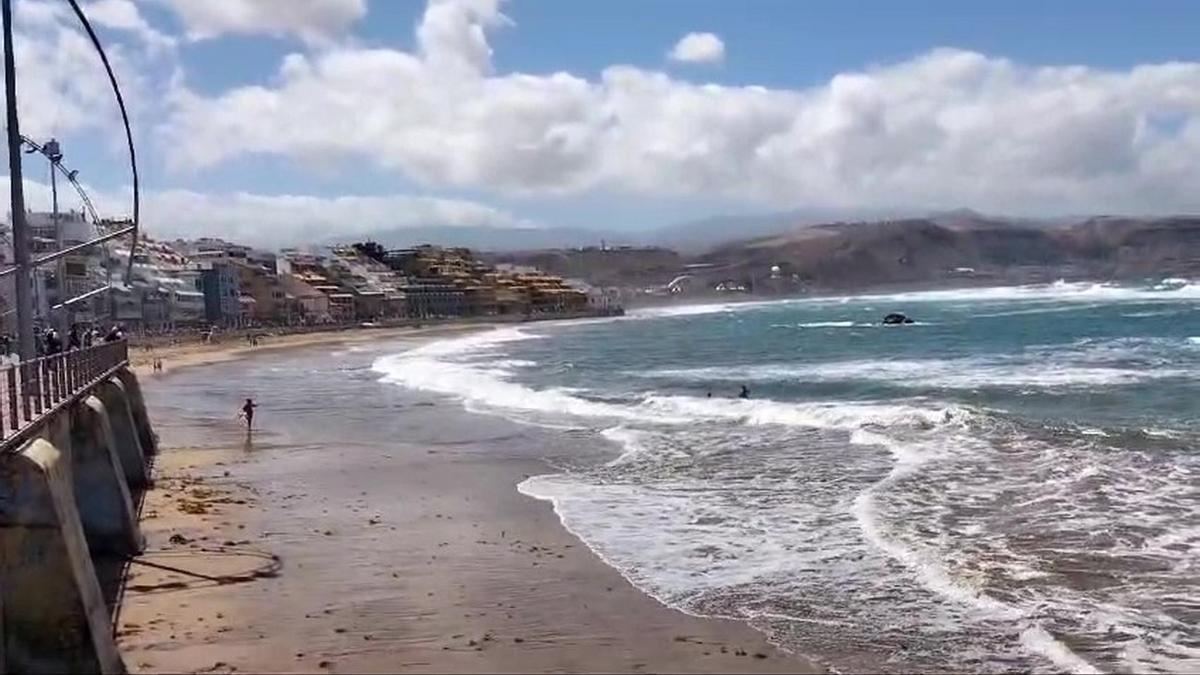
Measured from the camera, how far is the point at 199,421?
1264 inches

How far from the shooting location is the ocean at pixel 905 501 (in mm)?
11539

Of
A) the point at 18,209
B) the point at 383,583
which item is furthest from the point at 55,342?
the point at 383,583

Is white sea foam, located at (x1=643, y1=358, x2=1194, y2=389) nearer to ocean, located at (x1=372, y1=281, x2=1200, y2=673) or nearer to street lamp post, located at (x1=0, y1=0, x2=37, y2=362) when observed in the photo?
ocean, located at (x1=372, y1=281, x2=1200, y2=673)

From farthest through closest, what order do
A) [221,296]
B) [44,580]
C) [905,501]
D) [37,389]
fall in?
1. [221,296]
2. [905,501]
3. [37,389]
4. [44,580]

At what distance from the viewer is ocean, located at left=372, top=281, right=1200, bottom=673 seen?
37.9 feet

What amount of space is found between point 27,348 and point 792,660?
8820 millimetres

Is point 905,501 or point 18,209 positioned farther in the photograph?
point 905,501

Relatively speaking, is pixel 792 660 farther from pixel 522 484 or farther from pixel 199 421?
pixel 199 421

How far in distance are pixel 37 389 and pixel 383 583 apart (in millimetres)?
4010

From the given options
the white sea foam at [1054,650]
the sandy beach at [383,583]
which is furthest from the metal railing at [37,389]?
the white sea foam at [1054,650]

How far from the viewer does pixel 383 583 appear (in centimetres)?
1345

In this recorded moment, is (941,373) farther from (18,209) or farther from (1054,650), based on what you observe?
(18,209)

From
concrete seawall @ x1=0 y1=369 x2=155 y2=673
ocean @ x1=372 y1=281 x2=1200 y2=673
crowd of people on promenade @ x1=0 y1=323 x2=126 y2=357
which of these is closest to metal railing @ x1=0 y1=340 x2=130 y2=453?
concrete seawall @ x1=0 y1=369 x2=155 y2=673

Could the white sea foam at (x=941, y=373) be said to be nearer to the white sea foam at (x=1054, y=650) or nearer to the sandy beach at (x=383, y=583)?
the sandy beach at (x=383, y=583)
